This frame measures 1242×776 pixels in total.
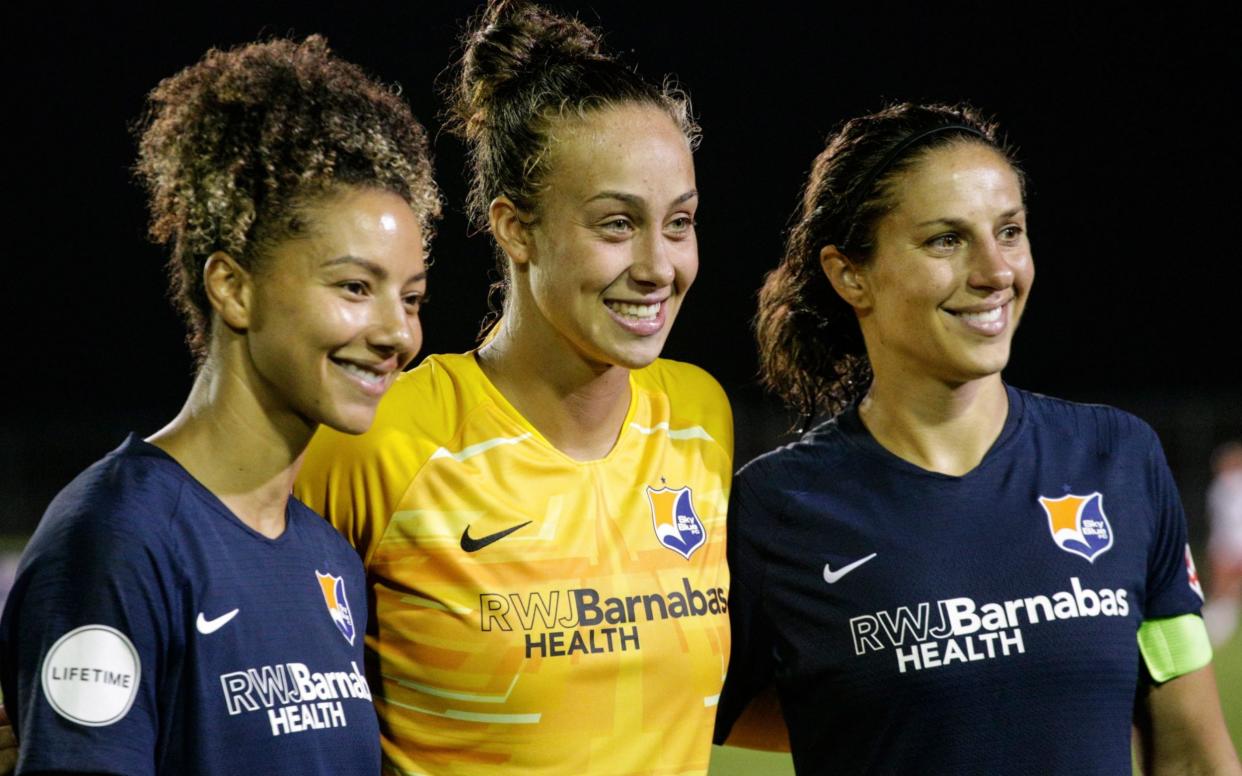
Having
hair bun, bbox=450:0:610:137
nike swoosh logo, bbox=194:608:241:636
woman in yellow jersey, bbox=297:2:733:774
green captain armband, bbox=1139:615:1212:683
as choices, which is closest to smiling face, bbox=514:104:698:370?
woman in yellow jersey, bbox=297:2:733:774

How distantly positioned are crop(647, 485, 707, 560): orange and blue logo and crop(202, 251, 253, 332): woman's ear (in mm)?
1017

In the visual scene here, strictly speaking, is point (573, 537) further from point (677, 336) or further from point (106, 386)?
point (106, 386)

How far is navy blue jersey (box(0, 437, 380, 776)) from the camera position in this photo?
2055 millimetres

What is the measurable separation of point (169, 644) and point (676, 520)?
1.22 m

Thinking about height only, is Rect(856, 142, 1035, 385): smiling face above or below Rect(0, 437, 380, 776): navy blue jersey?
above

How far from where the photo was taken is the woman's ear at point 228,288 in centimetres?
241

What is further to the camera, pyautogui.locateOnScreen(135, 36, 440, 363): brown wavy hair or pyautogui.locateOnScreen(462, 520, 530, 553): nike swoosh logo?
pyautogui.locateOnScreen(462, 520, 530, 553): nike swoosh logo

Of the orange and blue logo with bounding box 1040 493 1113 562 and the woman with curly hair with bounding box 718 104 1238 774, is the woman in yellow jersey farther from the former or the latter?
the orange and blue logo with bounding box 1040 493 1113 562

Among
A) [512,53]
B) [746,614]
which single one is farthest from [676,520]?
[512,53]

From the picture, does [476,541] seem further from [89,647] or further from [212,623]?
[89,647]

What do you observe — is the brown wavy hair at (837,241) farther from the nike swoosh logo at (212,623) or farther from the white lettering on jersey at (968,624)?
the nike swoosh logo at (212,623)

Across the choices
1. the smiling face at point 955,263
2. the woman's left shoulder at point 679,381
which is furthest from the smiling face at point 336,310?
the smiling face at point 955,263

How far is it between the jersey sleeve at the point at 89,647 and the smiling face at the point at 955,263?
1.63 meters

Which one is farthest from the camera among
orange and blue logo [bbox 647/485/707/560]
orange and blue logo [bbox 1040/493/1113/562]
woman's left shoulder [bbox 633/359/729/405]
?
woman's left shoulder [bbox 633/359/729/405]
